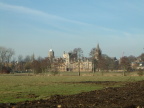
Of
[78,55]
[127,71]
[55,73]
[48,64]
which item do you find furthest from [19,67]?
[127,71]

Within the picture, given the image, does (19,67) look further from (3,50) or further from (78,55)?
(78,55)

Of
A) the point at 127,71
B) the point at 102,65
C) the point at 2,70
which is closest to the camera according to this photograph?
the point at 127,71

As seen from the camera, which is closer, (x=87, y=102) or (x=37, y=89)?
(x=87, y=102)

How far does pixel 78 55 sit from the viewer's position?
111250mm

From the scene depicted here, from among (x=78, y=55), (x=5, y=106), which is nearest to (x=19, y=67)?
(x=78, y=55)

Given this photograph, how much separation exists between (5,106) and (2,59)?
424 feet

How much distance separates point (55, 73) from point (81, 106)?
7899 cm

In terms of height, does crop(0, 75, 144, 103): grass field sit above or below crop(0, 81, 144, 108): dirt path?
below

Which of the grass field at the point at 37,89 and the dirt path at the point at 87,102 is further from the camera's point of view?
the grass field at the point at 37,89

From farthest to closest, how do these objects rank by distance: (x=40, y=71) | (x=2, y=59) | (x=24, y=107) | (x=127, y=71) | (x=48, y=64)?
1. (x=2, y=59)
2. (x=48, y=64)
3. (x=40, y=71)
4. (x=127, y=71)
5. (x=24, y=107)

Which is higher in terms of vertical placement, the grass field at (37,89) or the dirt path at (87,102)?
the dirt path at (87,102)

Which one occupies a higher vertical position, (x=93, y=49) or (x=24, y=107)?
(x=93, y=49)

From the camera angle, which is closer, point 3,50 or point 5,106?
point 5,106

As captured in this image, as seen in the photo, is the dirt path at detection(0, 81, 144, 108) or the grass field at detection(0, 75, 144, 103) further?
the grass field at detection(0, 75, 144, 103)
